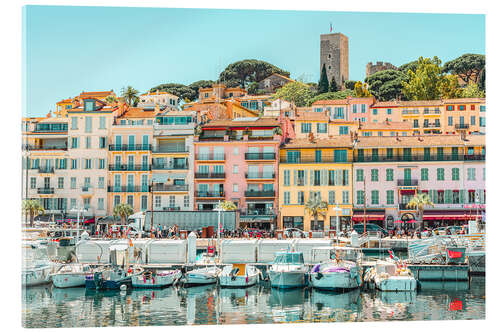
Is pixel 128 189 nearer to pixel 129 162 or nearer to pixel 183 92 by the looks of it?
pixel 129 162

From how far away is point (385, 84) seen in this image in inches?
2430

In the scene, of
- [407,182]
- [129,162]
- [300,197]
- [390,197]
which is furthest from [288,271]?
[129,162]

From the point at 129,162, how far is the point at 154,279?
47.7 ft

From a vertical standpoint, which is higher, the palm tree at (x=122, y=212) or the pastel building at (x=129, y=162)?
the pastel building at (x=129, y=162)

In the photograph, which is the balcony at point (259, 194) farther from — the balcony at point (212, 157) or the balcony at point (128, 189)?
the balcony at point (128, 189)

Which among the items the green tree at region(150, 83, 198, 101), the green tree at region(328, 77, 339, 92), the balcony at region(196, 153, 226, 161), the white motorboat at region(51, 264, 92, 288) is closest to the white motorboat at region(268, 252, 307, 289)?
the white motorboat at region(51, 264, 92, 288)

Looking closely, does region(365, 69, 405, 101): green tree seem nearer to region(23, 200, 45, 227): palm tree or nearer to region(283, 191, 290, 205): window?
region(283, 191, 290, 205): window

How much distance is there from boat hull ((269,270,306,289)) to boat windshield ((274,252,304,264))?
686 millimetres

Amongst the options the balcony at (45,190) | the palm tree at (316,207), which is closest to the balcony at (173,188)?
the balcony at (45,190)

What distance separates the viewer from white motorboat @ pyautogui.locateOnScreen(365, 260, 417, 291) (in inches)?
993

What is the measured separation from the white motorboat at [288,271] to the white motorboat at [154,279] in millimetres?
3650

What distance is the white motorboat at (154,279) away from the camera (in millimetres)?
26516
